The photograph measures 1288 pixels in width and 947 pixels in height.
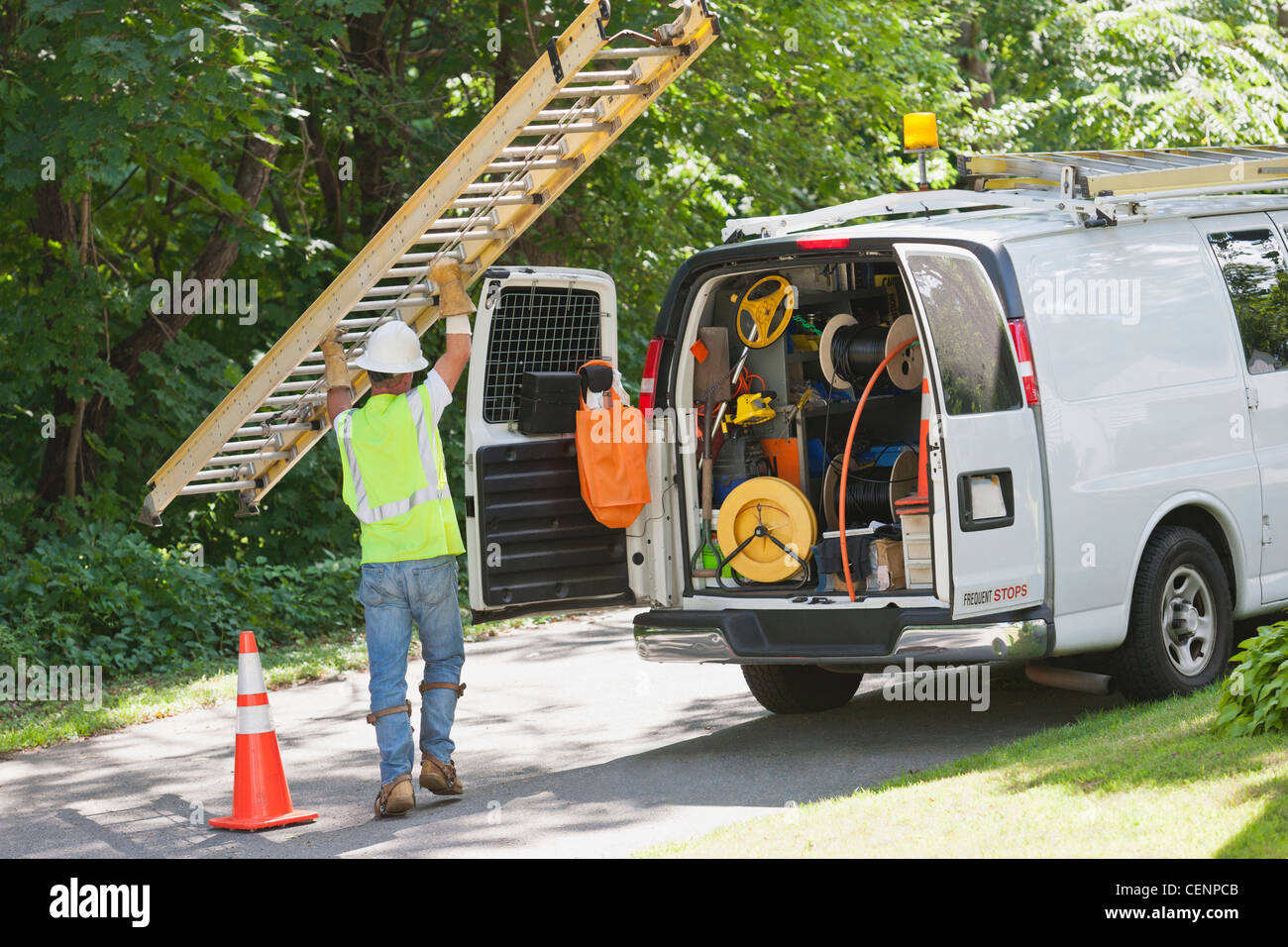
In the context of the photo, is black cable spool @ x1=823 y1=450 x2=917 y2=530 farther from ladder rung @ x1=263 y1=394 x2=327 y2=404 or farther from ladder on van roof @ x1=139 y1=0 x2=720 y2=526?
ladder rung @ x1=263 y1=394 x2=327 y2=404

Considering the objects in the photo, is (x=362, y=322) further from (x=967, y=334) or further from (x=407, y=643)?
(x=967, y=334)

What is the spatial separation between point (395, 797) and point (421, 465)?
4.68 feet

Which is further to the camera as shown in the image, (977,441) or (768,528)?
(768,528)

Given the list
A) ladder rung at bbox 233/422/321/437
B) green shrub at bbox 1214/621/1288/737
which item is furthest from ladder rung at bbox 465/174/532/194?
green shrub at bbox 1214/621/1288/737

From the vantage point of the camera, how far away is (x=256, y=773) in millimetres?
6773

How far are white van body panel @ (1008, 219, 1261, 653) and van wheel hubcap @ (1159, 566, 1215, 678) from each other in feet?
0.91

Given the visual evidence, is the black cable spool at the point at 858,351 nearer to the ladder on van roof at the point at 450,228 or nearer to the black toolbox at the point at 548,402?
the black toolbox at the point at 548,402

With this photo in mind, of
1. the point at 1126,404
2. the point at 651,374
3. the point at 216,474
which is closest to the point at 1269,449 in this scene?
the point at 1126,404

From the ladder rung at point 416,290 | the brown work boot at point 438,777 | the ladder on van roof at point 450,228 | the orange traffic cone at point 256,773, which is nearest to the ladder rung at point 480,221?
the ladder on van roof at point 450,228

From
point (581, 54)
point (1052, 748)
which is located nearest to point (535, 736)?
point (1052, 748)

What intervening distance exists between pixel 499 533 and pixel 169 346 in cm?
792

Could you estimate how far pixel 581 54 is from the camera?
301 inches

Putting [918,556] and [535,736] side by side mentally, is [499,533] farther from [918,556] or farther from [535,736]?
[918,556]
